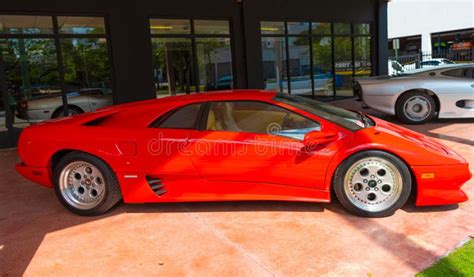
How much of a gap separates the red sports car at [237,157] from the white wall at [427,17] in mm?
40588

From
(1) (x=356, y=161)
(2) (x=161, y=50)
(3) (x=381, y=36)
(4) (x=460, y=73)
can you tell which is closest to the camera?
(1) (x=356, y=161)

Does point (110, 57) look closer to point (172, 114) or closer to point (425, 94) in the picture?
point (172, 114)

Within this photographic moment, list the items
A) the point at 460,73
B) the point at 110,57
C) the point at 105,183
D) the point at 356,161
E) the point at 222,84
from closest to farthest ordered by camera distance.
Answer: the point at 356,161, the point at 105,183, the point at 460,73, the point at 110,57, the point at 222,84

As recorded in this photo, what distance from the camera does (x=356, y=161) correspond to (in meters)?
3.80

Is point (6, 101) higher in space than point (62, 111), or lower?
higher

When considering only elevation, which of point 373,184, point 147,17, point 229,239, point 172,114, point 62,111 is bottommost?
point 229,239

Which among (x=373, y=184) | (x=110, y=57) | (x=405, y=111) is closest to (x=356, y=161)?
(x=373, y=184)

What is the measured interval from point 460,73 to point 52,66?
844 cm

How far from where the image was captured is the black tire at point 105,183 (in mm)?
4191

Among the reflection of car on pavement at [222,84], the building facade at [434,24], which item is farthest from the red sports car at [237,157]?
the building facade at [434,24]

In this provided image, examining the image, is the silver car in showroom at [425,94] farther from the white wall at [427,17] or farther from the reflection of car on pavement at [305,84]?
the white wall at [427,17]

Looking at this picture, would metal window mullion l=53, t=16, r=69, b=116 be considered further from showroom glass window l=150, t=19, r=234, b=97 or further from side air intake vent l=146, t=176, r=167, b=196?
side air intake vent l=146, t=176, r=167, b=196

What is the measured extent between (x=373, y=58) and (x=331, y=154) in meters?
12.5

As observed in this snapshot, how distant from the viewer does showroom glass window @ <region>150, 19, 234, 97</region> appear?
33.7ft
